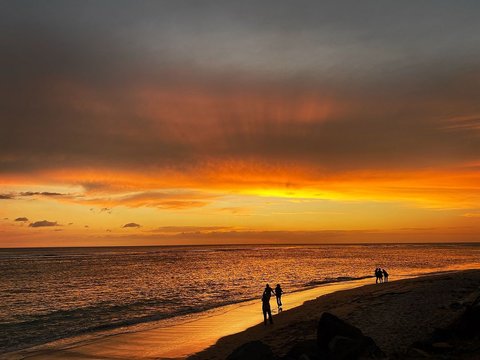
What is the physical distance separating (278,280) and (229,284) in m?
9.57

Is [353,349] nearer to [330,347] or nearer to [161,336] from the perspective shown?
[330,347]

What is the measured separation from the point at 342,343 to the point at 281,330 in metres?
9.88

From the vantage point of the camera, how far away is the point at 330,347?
1460 centimetres

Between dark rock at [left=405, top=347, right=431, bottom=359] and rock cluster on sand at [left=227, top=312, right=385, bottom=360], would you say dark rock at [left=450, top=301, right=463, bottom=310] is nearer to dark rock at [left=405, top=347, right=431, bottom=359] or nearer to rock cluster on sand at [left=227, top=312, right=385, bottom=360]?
rock cluster on sand at [left=227, top=312, right=385, bottom=360]

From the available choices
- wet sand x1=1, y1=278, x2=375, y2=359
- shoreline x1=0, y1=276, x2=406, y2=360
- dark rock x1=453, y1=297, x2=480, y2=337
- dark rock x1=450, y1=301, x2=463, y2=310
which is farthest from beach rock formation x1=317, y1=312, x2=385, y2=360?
dark rock x1=450, y1=301, x2=463, y2=310

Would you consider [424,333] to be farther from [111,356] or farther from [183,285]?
[183,285]

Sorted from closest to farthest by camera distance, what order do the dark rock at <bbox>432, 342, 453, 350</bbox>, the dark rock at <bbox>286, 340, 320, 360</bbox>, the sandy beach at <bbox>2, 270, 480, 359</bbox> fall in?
the dark rock at <bbox>432, 342, 453, 350</bbox> < the dark rock at <bbox>286, 340, 320, 360</bbox> < the sandy beach at <bbox>2, 270, 480, 359</bbox>

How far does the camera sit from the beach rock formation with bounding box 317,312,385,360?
13.8 metres

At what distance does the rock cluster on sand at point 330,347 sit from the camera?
1390 cm

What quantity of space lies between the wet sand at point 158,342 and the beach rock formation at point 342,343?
8626mm

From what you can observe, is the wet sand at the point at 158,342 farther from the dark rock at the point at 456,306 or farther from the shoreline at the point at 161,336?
the dark rock at the point at 456,306

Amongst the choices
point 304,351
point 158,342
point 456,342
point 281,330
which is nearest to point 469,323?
point 456,342

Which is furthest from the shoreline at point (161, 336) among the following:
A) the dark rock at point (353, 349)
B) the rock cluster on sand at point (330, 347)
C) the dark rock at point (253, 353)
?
the dark rock at point (353, 349)

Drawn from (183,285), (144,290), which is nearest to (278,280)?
(183,285)
